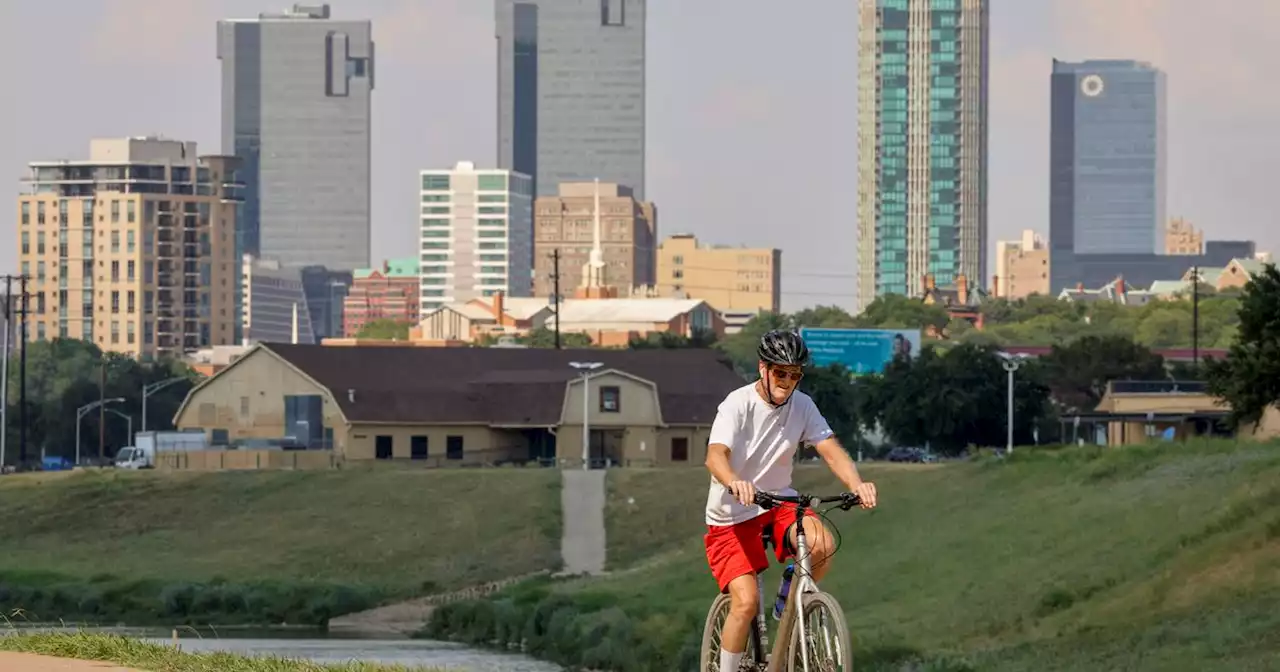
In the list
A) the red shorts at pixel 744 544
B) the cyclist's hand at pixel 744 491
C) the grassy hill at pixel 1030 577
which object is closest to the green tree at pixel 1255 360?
the grassy hill at pixel 1030 577

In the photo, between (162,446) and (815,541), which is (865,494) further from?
(162,446)

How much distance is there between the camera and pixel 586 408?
96312 millimetres

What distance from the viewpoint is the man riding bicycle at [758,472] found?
1555 cm

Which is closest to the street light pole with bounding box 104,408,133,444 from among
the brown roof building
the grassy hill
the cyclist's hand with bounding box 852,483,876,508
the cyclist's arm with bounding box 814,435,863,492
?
the brown roof building

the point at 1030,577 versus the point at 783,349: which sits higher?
the point at 783,349

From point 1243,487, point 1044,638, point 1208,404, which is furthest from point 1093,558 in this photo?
point 1208,404

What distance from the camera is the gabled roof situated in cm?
10400

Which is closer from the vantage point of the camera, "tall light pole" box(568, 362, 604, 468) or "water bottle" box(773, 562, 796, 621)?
"water bottle" box(773, 562, 796, 621)

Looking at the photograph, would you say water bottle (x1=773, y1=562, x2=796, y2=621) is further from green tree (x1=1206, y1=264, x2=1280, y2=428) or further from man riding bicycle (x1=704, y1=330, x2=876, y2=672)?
green tree (x1=1206, y1=264, x2=1280, y2=428)

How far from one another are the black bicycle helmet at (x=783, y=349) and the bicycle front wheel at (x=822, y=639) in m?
1.35

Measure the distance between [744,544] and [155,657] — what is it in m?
4.96

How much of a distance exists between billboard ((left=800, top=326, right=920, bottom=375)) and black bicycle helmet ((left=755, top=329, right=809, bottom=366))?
128222 millimetres

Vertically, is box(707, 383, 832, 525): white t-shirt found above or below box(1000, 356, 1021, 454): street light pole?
above

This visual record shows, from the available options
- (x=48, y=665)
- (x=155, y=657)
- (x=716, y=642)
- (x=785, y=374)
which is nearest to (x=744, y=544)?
(x=716, y=642)
